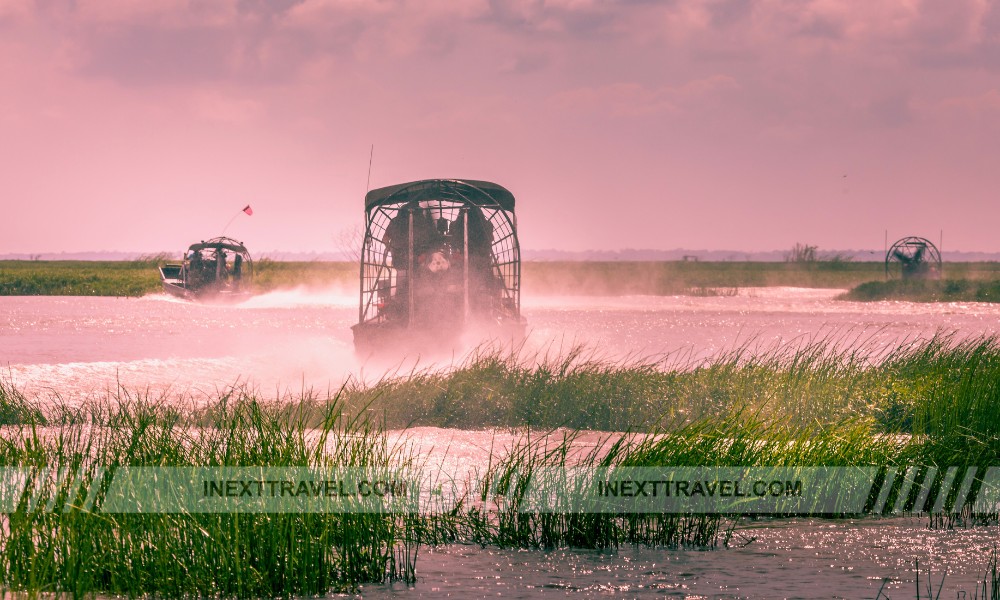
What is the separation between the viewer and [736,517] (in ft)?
23.6

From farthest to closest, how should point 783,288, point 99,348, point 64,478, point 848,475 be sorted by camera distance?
point 783,288, point 99,348, point 848,475, point 64,478

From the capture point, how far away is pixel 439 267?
57.1ft

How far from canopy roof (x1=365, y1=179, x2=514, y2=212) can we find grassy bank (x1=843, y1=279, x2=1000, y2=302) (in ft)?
117

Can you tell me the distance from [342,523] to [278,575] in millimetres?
579

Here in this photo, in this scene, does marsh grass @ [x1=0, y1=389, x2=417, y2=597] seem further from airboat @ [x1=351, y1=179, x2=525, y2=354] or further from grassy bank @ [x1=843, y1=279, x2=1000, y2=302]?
grassy bank @ [x1=843, y1=279, x2=1000, y2=302]

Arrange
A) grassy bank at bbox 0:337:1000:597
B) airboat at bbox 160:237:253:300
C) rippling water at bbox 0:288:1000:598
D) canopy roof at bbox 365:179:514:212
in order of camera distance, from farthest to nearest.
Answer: airboat at bbox 160:237:253:300
canopy roof at bbox 365:179:514:212
rippling water at bbox 0:288:1000:598
grassy bank at bbox 0:337:1000:597

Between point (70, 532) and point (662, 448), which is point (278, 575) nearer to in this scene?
point (70, 532)

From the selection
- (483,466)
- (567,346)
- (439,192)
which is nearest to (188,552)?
(483,466)

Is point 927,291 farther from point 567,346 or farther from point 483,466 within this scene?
point 483,466

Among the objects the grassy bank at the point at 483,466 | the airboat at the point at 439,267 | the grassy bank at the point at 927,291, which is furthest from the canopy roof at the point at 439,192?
the grassy bank at the point at 927,291

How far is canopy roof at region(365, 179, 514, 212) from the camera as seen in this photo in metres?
17.0

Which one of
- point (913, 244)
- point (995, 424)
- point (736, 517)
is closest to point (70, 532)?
point (736, 517)

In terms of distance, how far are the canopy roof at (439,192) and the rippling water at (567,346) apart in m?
2.89

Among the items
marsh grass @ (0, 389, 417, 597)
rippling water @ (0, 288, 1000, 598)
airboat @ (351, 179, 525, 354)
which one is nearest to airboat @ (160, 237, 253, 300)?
rippling water @ (0, 288, 1000, 598)
